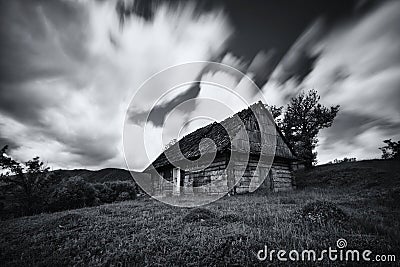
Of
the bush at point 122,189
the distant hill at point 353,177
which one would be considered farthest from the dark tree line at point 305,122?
the bush at point 122,189

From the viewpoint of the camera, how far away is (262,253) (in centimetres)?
322

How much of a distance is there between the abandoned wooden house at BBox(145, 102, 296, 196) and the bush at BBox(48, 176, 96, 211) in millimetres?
5903

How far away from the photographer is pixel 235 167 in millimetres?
12375

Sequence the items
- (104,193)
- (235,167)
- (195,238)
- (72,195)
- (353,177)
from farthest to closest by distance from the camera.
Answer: (353,177) < (104,193) < (235,167) < (72,195) < (195,238)

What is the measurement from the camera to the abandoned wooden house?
12320mm

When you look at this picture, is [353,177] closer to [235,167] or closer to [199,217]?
[235,167]

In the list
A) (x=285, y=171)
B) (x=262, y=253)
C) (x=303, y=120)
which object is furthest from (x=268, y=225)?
(x=303, y=120)

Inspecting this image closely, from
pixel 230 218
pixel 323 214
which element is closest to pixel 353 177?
pixel 323 214

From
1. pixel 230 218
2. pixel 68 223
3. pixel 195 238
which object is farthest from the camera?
pixel 68 223

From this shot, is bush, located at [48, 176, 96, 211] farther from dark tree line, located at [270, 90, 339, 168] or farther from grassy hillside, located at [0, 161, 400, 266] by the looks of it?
dark tree line, located at [270, 90, 339, 168]

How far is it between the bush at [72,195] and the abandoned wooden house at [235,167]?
19.4ft

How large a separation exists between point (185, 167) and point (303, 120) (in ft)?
54.0

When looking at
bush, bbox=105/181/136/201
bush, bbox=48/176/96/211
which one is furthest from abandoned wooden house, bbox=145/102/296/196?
bush, bbox=48/176/96/211

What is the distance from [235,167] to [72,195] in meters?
9.79
